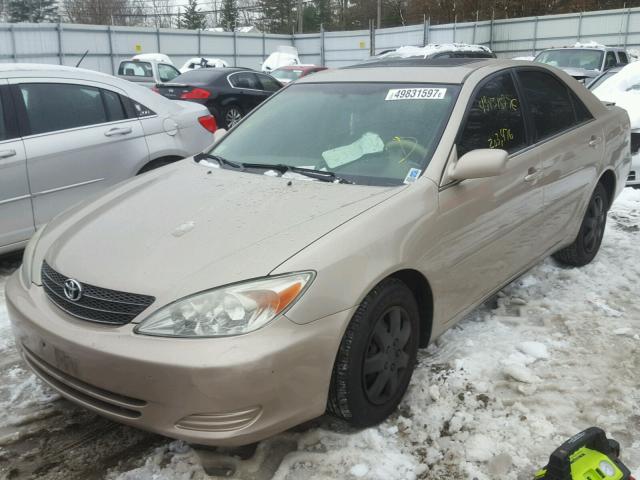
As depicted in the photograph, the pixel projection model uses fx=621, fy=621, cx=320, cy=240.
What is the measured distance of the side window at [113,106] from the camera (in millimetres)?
5316

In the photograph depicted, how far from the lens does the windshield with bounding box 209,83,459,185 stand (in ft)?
10.2

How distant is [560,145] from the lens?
157 inches

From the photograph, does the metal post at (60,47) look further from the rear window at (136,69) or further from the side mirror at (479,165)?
the side mirror at (479,165)

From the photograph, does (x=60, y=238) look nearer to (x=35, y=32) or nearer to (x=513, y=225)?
(x=513, y=225)

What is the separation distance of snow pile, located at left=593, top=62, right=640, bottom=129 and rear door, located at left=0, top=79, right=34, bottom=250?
265 inches

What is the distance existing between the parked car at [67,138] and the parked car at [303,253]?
1539 millimetres

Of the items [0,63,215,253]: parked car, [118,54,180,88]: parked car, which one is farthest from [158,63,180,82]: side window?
[0,63,215,253]: parked car

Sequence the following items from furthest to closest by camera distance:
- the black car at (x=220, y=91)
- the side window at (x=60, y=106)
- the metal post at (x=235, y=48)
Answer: the metal post at (x=235, y=48)
the black car at (x=220, y=91)
the side window at (x=60, y=106)

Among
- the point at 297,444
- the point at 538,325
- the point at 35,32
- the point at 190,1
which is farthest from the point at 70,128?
the point at 190,1

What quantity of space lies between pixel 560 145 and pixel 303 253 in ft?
7.76

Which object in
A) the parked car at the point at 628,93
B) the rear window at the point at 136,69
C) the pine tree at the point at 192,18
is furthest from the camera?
the pine tree at the point at 192,18

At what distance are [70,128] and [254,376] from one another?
11.8ft

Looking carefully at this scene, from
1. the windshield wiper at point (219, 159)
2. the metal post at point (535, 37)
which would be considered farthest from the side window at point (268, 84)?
the metal post at point (535, 37)

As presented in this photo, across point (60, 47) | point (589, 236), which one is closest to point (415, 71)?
point (589, 236)
